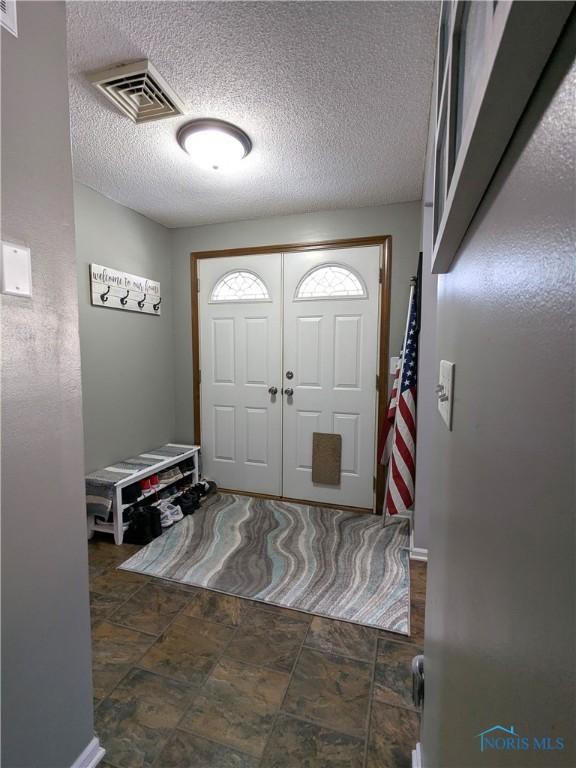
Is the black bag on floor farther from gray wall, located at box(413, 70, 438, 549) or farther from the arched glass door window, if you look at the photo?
the arched glass door window

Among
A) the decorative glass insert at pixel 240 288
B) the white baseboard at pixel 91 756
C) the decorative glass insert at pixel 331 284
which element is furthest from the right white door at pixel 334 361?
the white baseboard at pixel 91 756

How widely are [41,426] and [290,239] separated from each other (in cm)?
259

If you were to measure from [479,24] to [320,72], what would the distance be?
4.78ft

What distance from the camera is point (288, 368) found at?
10.2ft

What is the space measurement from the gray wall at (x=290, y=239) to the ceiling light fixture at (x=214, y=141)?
97cm

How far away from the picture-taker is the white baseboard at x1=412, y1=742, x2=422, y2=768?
1.04 m

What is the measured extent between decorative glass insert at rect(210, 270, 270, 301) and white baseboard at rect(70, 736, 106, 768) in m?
2.78

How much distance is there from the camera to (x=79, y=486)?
105 cm

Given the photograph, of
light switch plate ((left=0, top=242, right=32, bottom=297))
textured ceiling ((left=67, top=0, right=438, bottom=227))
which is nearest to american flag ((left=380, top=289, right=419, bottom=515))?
textured ceiling ((left=67, top=0, right=438, bottom=227))

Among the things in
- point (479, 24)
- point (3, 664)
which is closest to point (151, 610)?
point (3, 664)

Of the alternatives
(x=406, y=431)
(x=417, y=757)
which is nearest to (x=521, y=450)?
(x=417, y=757)

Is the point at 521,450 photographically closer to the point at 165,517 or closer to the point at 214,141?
the point at 214,141

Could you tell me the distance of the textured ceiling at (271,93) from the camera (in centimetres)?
129

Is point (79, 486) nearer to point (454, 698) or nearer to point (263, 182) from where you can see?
point (454, 698)
